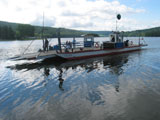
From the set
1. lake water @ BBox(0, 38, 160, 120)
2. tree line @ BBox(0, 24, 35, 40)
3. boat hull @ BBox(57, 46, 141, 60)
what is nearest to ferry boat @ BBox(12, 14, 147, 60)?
boat hull @ BBox(57, 46, 141, 60)

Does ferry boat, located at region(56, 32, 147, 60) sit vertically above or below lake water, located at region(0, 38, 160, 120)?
above

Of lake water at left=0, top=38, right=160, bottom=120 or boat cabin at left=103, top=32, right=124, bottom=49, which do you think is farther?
boat cabin at left=103, top=32, right=124, bottom=49

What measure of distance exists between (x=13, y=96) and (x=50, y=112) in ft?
12.1

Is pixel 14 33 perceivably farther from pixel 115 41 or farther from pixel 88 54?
pixel 88 54

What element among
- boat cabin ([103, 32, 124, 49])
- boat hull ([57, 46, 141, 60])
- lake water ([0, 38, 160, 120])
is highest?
boat cabin ([103, 32, 124, 49])

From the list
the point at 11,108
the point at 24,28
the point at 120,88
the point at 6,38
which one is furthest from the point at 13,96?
the point at 24,28

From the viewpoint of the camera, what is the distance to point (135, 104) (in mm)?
Answer: 7812

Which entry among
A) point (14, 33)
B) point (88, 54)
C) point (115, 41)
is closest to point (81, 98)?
point (88, 54)

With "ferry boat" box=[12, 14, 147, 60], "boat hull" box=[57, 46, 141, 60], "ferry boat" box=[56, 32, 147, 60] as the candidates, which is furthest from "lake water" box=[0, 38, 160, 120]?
"ferry boat" box=[12, 14, 147, 60]

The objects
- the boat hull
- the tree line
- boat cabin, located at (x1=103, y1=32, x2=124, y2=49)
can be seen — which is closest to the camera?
the boat hull

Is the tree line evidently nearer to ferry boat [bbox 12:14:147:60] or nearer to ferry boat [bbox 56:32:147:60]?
ferry boat [bbox 12:14:147:60]

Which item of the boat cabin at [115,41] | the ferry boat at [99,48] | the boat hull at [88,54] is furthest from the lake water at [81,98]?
the boat cabin at [115,41]

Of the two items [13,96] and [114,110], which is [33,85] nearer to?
[13,96]

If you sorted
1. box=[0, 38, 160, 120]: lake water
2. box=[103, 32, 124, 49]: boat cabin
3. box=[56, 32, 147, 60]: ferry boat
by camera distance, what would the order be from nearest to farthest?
box=[0, 38, 160, 120]: lake water → box=[56, 32, 147, 60]: ferry boat → box=[103, 32, 124, 49]: boat cabin
